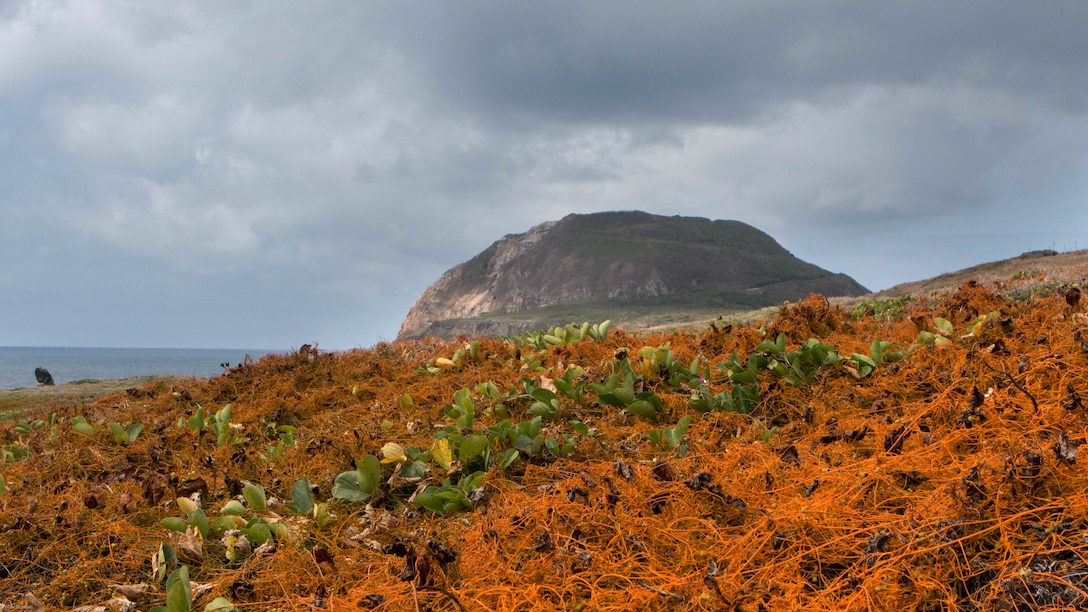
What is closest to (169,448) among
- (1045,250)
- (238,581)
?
(238,581)

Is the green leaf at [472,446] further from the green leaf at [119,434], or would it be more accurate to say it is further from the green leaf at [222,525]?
the green leaf at [119,434]

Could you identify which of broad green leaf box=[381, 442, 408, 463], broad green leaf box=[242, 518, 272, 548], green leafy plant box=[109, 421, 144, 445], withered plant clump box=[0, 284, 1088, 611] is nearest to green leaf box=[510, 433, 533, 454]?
withered plant clump box=[0, 284, 1088, 611]

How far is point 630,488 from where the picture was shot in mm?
3422

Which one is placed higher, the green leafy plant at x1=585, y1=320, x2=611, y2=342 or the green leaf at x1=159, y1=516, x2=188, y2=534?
the green leafy plant at x1=585, y1=320, x2=611, y2=342

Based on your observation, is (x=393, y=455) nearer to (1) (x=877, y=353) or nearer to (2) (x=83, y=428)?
(1) (x=877, y=353)

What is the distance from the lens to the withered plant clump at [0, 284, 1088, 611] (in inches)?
102

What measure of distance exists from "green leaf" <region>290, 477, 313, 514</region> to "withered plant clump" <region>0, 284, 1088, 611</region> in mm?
15

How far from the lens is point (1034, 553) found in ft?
7.87

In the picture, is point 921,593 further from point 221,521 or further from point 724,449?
point 221,521

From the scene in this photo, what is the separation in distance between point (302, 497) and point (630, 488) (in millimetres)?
2095

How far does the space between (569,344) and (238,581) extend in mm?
4811

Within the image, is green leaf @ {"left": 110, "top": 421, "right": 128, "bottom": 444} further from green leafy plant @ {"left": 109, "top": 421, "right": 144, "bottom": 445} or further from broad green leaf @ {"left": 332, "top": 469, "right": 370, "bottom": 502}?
broad green leaf @ {"left": 332, "top": 469, "right": 370, "bottom": 502}

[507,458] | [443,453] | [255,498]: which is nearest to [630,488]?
[507,458]

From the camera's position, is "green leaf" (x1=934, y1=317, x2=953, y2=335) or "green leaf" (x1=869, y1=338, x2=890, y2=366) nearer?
"green leaf" (x1=869, y1=338, x2=890, y2=366)
